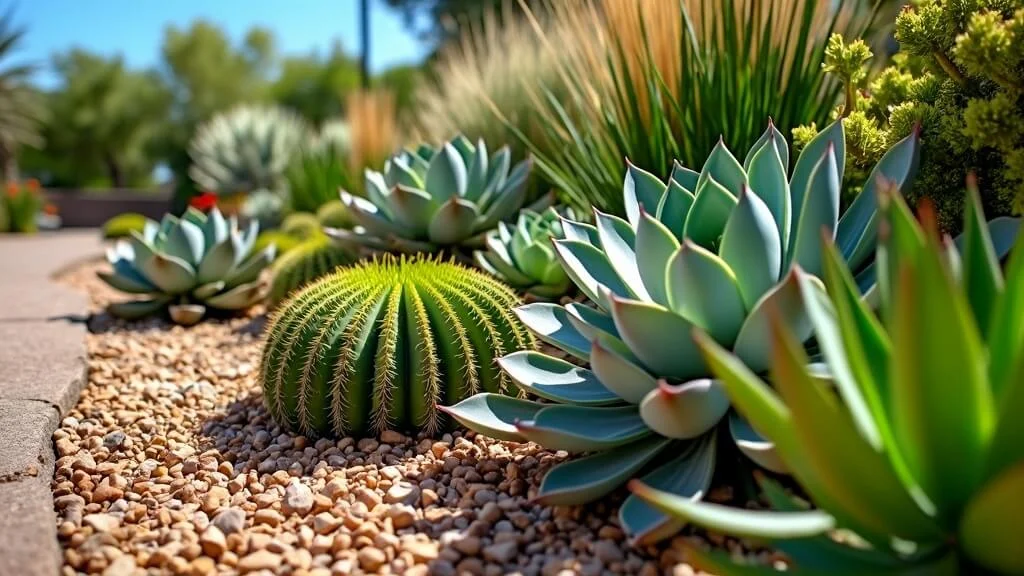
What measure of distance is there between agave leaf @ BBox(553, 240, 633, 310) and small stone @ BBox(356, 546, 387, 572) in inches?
29.9

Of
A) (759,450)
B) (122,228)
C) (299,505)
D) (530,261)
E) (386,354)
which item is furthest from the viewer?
(122,228)

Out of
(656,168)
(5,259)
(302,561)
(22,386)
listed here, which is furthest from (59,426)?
(5,259)

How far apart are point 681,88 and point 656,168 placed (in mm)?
301

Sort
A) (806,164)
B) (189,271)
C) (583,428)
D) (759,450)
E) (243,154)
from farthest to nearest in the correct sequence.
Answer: (243,154) < (189,271) < (806,164) < (583,428) < (759,450)

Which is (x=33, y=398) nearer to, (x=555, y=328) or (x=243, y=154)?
(x=555, y=328)

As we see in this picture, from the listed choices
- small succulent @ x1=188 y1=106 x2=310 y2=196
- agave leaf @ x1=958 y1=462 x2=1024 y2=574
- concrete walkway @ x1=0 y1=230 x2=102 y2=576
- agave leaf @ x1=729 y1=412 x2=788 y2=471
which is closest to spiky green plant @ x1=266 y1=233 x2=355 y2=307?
concrete walkway @ x1=0 y1=230 x2=102 y2=576

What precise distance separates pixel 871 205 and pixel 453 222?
1819 mm

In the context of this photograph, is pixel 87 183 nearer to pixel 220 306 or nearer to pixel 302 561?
pixel 220 306

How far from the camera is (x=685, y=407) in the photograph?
1602 mm

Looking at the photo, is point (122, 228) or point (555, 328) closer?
point (555, 328)

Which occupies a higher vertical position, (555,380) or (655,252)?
(655,252)

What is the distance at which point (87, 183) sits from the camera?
108 feet

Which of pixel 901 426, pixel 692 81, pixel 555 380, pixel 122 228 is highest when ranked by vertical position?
pixel 692 81

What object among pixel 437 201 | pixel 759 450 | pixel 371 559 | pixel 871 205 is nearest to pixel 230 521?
pixel 371 559
